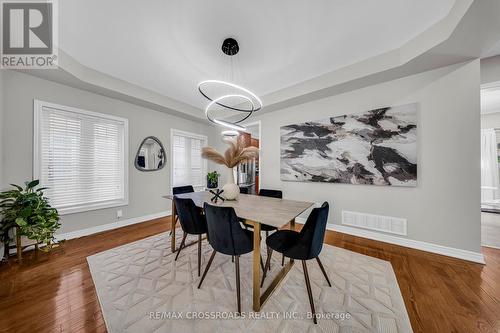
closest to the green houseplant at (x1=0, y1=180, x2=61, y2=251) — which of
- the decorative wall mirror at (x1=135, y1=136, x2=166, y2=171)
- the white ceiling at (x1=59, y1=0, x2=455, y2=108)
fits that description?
the decorative wall mirror at (x1=135, y1=136, x2=166, y2=171)

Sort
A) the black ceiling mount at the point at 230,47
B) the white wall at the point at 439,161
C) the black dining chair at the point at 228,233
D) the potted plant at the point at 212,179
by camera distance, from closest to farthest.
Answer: the black dining chair at the point at 228,233 < the black ceiling mount at the point at 230,47 < the white wall at the point at 439,161 < the potted plant at the point at 212,179

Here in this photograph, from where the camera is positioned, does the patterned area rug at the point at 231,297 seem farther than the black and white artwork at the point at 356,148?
No

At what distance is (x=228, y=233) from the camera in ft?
5.01

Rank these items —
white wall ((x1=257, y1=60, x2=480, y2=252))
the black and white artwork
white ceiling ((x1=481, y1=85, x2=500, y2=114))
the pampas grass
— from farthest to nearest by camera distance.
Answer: white ceiling ((x1=481, y1=85, x2=500, y2=114)) < the black and white artwork < the pampas grass < white wall ((x1=257, y1=60, x2=480, y2=252))

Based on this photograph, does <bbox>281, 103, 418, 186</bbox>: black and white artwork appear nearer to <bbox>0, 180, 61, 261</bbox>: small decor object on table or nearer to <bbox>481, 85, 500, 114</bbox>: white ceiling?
<bbox>481, 85, 500, 114</bbox>: white ceiling

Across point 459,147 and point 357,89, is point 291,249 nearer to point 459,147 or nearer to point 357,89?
point 459,147

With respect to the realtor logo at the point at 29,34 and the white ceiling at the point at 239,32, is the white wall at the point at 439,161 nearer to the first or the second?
the white ceiling at the point at 239,32

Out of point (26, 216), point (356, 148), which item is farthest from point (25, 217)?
point (356, 148)

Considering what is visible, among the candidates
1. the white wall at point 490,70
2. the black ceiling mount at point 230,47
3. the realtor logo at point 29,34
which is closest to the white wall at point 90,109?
the realtor logo at point 29,34

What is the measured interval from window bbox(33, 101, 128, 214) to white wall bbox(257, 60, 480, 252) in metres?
4.42

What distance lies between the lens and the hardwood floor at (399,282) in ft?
4.45

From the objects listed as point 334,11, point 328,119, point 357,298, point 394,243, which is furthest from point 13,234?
point 394,243

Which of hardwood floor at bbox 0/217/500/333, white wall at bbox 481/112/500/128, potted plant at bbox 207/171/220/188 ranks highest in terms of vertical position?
white wall at bbox 481/112/500/128

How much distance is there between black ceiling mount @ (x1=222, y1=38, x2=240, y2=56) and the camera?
6.89 ft
